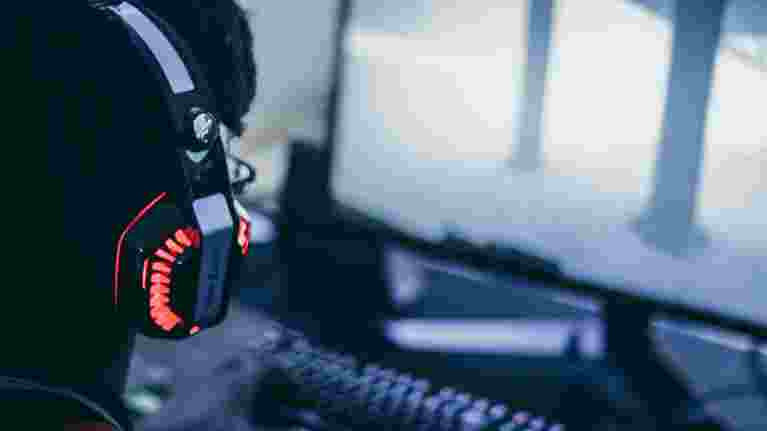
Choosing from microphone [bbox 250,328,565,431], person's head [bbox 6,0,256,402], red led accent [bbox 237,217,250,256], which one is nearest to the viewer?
person's head [bbox 6,0,256,402]

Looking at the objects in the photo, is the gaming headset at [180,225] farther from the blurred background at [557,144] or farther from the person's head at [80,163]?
the blurred background at [557,144]

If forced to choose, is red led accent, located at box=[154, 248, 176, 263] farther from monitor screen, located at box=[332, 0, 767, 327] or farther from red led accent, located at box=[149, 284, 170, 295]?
monitor screen, located at box=[332, 0, 767, 327]

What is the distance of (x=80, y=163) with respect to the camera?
491mm

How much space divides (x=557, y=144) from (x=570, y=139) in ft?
0.05

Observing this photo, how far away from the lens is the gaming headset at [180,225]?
497 millimetres

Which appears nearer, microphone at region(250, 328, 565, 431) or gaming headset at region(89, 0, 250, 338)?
gaming headset at region(89, 0, 250, 338)

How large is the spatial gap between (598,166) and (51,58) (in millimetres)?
559

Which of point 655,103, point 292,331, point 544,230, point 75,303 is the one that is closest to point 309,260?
point 292,331

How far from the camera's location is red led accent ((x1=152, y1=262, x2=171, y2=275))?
1.73 feet

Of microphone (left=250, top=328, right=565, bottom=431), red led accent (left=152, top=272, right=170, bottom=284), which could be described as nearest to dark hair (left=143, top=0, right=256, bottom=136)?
red led accent (left=152, top=272, right=170, bottom=284)

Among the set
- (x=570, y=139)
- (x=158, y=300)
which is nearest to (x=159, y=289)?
(x=158, y=300)

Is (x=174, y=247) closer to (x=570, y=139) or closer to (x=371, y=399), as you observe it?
(x=371, y=399)

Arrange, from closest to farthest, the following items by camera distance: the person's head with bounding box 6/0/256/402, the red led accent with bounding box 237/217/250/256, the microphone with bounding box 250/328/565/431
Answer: the person's head with bounding box 6/0/256/402 → the red led accent with bounding box 237/217/250/256 → the microphone with bounding box 250/328/565/431

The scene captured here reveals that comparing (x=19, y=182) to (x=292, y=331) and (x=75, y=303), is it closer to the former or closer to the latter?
(x=75, y=303)
